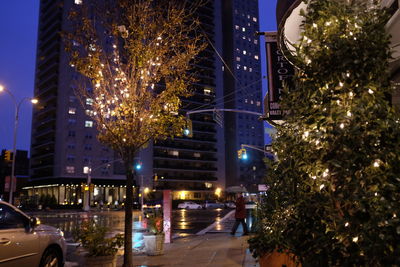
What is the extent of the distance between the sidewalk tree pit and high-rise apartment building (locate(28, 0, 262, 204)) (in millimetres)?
59345

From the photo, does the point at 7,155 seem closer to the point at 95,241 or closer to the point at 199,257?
the point at 199,257

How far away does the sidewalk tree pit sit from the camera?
138 inches

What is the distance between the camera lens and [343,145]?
12.2 feet

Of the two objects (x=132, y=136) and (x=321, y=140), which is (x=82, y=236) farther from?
(x=321, y=140)

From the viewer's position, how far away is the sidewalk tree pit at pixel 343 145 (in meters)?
3.51

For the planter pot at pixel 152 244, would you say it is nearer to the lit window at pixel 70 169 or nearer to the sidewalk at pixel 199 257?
the sidewalk at pixel 199 257

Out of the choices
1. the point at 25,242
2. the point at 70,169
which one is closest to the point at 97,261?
the point at 25,242

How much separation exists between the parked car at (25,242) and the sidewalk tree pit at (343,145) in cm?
485

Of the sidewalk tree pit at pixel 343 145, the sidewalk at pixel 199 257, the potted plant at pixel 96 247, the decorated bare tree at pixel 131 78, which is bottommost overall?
the sidewalk at pixel 199 257

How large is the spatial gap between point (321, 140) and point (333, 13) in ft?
4.75

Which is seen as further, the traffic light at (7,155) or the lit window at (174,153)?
the lit window at (174,153)

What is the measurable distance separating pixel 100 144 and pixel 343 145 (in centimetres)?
7724

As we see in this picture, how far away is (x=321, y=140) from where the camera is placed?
3.95m

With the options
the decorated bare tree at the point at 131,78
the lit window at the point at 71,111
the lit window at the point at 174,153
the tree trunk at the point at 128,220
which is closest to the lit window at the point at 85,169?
the lit window at the point at 71,111
